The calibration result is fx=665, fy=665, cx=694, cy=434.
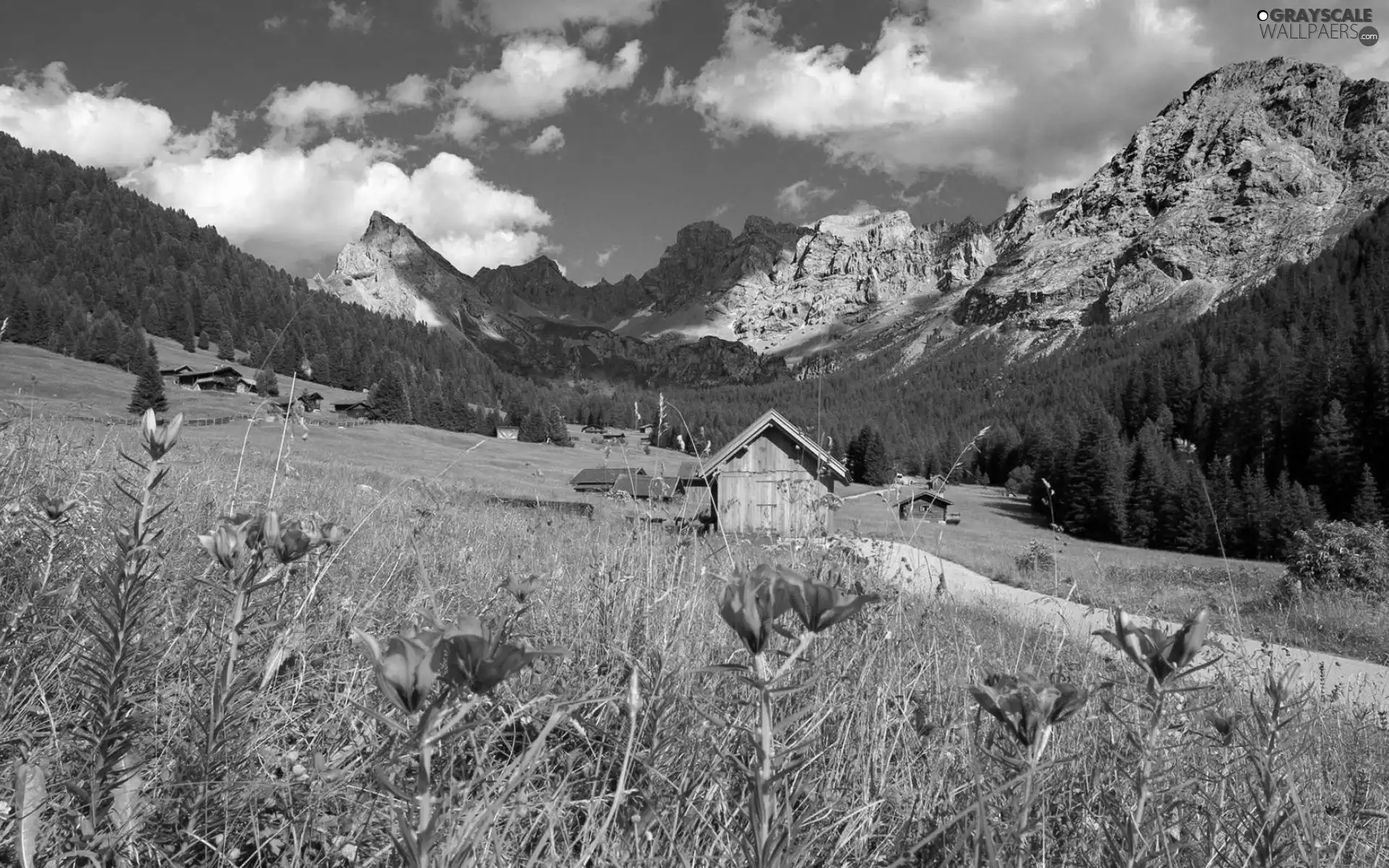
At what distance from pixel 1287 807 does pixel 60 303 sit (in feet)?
437

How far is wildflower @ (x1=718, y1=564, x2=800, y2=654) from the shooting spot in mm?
902

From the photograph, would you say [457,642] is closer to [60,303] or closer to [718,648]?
[718,648]

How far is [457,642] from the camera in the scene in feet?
2.60

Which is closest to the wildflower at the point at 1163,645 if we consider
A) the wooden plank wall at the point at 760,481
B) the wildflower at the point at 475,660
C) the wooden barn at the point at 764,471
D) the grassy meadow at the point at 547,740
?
the grassy meadow at the point at 547,740

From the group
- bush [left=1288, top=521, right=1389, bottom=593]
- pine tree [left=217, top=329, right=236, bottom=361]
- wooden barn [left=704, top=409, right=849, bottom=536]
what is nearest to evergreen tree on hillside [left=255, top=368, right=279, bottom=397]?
wooden barn [left=704, top=409, right=849, bottom=536]

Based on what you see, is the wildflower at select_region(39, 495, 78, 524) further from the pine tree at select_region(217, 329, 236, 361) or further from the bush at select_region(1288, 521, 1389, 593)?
the pine tree at select_region(217, 329, 236, 361)

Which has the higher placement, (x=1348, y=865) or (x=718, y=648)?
(x=718, y=648)

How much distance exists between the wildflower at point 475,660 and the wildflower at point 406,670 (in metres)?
0.02

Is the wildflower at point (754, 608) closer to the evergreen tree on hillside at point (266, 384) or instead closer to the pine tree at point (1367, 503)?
the evergreen tree on hillside at point (266, 384)

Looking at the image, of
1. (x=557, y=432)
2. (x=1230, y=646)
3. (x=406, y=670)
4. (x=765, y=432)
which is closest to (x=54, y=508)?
(x=406, y=670)

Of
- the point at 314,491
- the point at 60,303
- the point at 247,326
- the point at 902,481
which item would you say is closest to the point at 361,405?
the point at 60,303

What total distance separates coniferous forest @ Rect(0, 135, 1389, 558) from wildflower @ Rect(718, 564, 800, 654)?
3942 mm

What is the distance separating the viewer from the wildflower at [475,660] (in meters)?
0.77

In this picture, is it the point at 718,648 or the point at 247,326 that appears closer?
the point at 718,648
